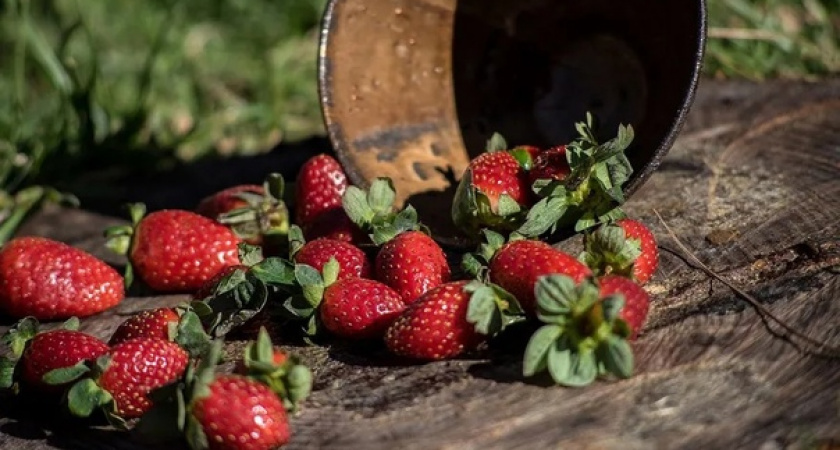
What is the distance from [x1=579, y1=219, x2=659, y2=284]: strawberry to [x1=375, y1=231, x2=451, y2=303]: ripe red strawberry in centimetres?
19

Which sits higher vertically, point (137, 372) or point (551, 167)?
point (551, 167)

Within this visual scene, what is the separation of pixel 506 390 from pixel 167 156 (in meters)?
1.45

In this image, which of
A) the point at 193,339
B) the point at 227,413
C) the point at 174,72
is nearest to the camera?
the point at 227,413

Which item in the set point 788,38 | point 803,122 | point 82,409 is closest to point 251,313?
point 82,409

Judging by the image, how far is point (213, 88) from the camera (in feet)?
10.2

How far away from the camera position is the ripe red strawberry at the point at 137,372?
51.1 inches

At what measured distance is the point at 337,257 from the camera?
1.52m

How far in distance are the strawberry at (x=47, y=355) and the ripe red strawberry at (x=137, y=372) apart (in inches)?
2.9

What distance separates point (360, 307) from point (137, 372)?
0.90 ft

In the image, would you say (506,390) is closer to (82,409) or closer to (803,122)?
(82,409)

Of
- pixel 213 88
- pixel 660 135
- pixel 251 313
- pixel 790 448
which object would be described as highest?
pixel 660 135

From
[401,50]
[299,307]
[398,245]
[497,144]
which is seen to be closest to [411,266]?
[398,245]

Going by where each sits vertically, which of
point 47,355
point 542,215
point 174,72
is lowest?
point 174,72

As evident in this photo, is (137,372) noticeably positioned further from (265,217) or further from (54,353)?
(265,217)
